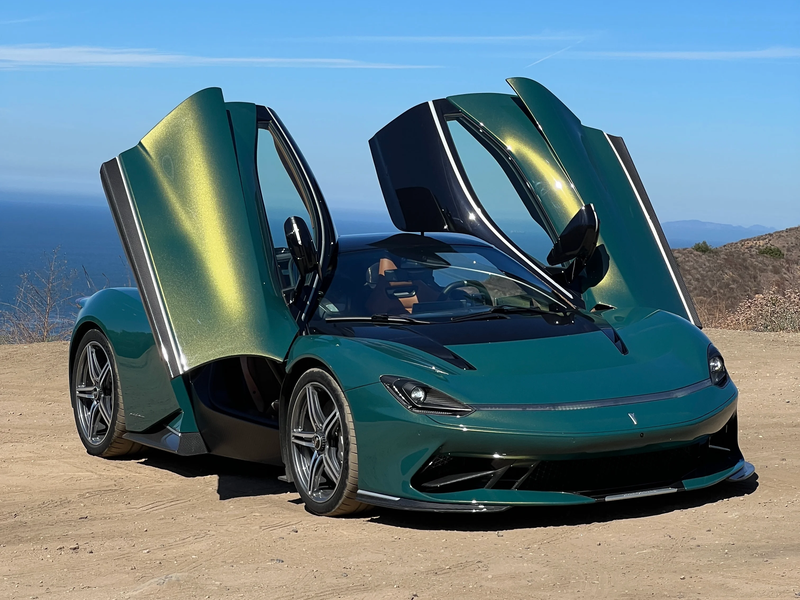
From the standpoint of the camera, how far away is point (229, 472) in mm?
6699

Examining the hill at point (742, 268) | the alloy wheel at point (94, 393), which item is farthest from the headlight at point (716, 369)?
the hill at point (742, 268)

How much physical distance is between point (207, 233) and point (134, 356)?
1228mm

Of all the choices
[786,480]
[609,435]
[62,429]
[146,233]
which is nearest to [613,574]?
[609,435]

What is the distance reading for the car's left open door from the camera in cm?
587

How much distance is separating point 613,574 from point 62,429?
5656mm

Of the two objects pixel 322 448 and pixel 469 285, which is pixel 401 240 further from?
pixel 322 448

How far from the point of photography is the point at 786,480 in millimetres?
5688

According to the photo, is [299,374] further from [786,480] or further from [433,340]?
[786,480]

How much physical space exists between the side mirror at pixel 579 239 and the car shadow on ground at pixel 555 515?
1.72 meters

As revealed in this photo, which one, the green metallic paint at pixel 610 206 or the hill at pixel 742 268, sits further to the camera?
the hill at pixel 742 268

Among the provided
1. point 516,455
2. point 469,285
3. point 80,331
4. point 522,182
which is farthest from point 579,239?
point 80,331

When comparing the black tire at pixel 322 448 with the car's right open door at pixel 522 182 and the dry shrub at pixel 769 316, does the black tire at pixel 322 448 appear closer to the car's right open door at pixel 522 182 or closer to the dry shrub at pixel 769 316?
the car's right open door at pixel 522 182

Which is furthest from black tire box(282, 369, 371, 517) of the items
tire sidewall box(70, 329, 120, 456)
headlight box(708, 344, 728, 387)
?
tire sidewall box(70, 329, 120, 456)

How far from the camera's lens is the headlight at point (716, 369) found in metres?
5.32
